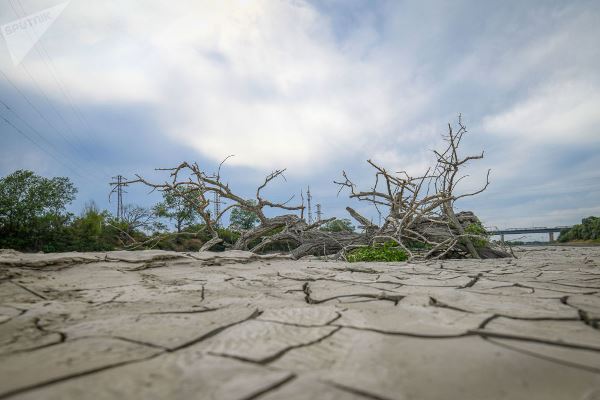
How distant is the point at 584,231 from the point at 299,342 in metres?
22.7

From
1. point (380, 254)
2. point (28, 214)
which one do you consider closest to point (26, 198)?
point (28, 214)

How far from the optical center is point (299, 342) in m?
1.12

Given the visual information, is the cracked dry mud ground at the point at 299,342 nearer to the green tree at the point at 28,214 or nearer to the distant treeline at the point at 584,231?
the green tree at the point at 28,214

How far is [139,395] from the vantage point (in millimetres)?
766

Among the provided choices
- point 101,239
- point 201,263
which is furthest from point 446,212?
point 101,239

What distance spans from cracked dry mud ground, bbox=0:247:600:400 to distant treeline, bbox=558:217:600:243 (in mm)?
19578

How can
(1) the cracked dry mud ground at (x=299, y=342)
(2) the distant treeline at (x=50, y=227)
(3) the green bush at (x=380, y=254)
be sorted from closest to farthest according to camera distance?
(1) the cracked dry mud ground at (x=299, y=342), (3) the green bush at (x=380, y=254), (2) the distant treeline at (x=50, y=227)

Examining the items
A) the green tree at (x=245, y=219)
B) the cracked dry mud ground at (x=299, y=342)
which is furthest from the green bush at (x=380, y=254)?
the green tree at (x=245, y=219)

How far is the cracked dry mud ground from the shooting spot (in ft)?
2.61

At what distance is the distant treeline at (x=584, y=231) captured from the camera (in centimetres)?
1661

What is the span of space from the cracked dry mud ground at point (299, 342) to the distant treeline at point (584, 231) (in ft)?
64.2

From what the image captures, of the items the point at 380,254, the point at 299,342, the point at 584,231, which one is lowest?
the point at 299,342

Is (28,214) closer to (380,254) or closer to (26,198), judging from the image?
(26,198)

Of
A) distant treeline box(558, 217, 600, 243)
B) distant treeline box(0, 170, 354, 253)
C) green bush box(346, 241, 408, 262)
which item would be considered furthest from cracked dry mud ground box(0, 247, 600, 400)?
distant treeline box(558, 217, 600, 243)
